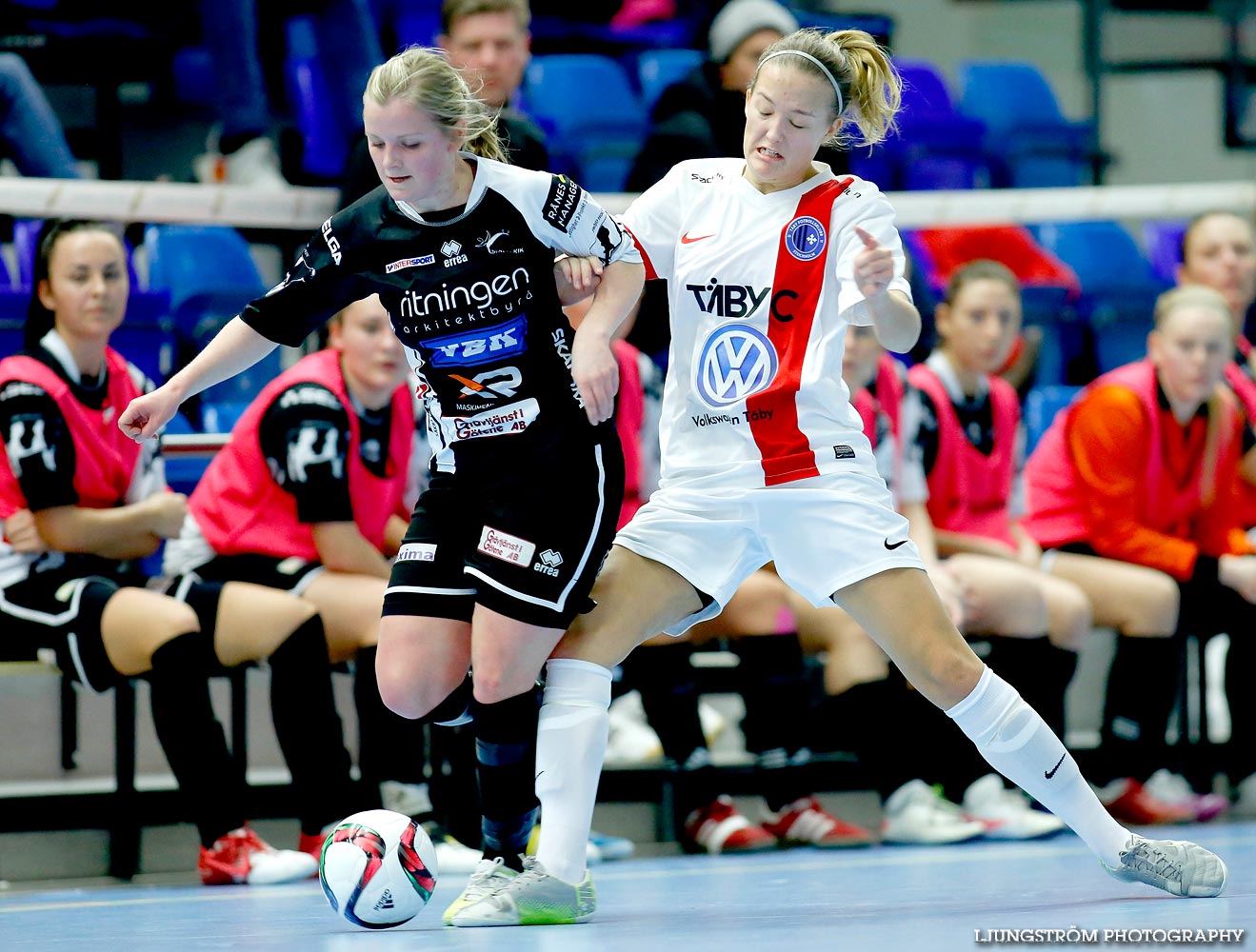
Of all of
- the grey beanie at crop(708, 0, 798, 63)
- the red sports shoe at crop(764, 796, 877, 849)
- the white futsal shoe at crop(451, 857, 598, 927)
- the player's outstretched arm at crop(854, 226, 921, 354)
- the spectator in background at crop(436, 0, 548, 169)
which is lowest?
the red sports shoe at crop(764, 796, 877, 849)

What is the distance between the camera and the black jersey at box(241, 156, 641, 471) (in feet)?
10.4

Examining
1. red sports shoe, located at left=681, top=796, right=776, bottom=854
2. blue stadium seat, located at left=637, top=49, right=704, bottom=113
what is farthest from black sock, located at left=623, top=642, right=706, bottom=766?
blue stadium seat, located at left=637, top=49, right=704, bottom=113

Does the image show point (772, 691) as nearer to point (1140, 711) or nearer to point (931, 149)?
point (1140, 711)

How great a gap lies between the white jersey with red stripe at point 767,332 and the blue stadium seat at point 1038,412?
3109 millimetres

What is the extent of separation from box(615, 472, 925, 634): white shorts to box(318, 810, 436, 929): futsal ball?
0.63 metres

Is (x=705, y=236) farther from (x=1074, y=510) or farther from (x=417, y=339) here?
(x=1074, y=510)

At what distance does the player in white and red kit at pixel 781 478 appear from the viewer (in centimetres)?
310

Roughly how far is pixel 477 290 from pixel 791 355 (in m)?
0.62

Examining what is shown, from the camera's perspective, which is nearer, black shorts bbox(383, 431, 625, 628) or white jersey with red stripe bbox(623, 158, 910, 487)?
black shorts bbox(383, 431, 625, 628)

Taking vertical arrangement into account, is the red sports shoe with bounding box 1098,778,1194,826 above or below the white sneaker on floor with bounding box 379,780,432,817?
below

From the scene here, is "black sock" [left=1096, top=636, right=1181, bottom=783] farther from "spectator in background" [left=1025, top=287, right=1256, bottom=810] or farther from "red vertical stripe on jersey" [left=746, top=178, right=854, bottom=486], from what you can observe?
"red vertical stripe on jersey" [left=746, top=178, right=854, bottom=486]

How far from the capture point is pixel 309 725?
4.14m

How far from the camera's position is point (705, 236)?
3.34 meters

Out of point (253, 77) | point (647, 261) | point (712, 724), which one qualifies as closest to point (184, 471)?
point (253, 77)
